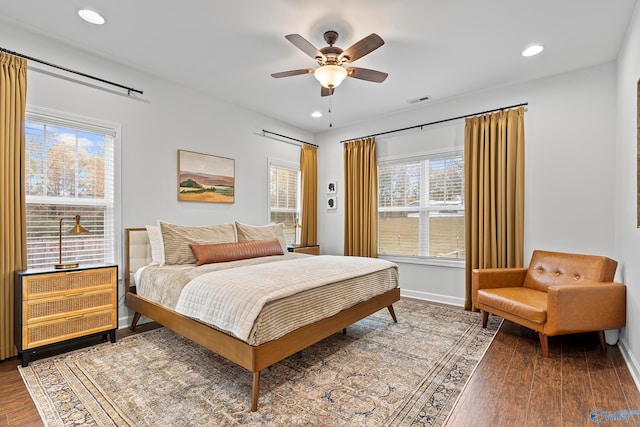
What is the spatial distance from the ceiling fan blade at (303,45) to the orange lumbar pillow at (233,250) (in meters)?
2.09

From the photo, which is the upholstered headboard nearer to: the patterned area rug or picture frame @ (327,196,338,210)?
the patterned area rug

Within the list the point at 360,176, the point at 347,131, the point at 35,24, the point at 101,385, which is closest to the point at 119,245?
the point at 101,385

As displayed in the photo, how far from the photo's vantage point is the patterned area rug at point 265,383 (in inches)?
71.5

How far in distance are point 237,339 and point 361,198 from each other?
3396 mm

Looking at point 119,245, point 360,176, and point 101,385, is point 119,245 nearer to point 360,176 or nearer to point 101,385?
point 101,385

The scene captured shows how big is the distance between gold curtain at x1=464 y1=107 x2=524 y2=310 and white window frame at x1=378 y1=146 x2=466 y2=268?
0.20 meters

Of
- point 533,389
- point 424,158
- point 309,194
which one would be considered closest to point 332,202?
point 309,194

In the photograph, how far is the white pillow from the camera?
10.4ft

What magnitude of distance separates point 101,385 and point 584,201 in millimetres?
4619

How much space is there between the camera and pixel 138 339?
2.94 metres

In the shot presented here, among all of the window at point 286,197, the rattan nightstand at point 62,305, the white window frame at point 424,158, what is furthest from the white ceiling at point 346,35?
the rattan nightstand at point 62,305

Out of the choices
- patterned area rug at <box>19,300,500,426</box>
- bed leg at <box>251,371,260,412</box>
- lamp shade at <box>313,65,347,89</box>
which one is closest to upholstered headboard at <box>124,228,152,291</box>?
patterned area rug at <box>19,300,500,426</box>

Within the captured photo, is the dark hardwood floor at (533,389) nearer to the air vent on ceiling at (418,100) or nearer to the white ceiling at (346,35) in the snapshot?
the white ceiling at (346,35)

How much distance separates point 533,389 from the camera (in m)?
2.10
